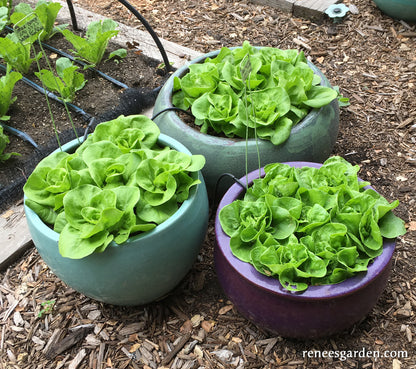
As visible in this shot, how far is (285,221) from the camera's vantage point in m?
1.72

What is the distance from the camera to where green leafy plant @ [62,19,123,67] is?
9.64 feet

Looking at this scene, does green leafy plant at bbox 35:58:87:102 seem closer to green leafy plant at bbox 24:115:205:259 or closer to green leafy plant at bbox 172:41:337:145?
green leafy plant at bbox 172:41:337:145

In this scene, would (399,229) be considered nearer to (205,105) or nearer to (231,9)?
(205,105)

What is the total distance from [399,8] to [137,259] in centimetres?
279

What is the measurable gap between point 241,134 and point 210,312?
761 millimetres

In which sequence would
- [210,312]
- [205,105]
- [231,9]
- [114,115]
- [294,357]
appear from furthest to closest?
1. [231,9]
2. [114,115]
3. [205,105]
4. [210,312]
5. [294,357]

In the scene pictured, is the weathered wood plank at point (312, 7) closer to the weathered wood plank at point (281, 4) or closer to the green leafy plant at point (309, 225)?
the weathered wood plank at point (281, 4)

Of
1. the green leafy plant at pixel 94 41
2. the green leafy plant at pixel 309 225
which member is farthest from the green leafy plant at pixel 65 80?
the green leafy plant at pixel 309 225

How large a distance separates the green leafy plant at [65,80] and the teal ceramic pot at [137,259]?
3.93 feet

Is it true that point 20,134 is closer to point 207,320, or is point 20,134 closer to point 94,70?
point 94,70

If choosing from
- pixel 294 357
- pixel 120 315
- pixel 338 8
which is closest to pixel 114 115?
pixel 120 315

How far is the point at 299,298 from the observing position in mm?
1561

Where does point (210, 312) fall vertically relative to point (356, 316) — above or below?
below

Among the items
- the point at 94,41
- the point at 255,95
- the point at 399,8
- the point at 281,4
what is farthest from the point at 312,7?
the point at 255,95
